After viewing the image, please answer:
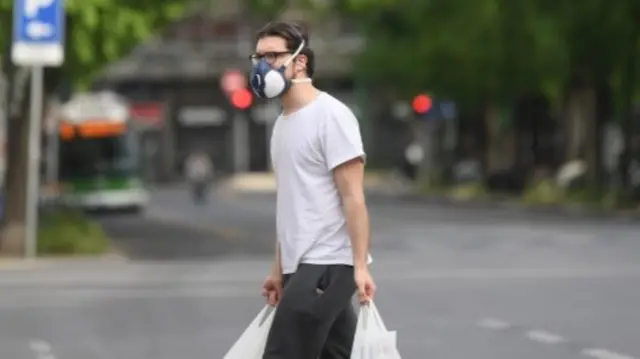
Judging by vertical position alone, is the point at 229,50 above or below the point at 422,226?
above

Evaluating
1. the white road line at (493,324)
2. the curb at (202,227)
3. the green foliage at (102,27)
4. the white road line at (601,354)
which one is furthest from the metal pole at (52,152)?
the white road line at (601,354)

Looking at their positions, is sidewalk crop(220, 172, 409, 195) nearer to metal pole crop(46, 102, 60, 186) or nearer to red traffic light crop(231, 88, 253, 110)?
red traffic light crop(231, 88, 253, 110)

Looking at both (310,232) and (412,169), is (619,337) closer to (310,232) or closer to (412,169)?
(310,232)

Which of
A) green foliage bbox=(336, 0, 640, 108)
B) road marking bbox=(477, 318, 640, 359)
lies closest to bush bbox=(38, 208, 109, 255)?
green foliage bbox=(336, 0, 640, 108)

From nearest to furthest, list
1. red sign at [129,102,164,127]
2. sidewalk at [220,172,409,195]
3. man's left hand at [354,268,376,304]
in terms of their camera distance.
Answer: man's left hand at [354,268,376,304] → sidewalk at [220,172,409,195] → red sign at [129,102,164,127]

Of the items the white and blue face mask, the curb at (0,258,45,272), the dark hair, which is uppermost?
the dark hair

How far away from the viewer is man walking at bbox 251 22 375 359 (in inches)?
317

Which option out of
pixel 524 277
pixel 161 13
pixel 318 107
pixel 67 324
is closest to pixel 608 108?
pixel 161 13

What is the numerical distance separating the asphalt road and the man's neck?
262 inches

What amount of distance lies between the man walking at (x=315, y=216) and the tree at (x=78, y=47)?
64.2 feet

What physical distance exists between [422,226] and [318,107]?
33104 millimetres

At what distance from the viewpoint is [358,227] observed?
8039 mm

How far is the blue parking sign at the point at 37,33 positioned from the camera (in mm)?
26047

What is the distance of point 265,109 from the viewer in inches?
3718
